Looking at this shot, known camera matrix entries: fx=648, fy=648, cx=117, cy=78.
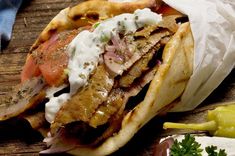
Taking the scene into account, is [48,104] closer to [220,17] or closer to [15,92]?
[15,92]

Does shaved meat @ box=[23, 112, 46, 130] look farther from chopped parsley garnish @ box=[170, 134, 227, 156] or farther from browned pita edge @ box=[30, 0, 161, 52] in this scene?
chopped parsley garnish @ box=[170, 134, 227, 156]

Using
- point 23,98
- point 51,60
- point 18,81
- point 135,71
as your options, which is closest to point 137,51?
point 135,71

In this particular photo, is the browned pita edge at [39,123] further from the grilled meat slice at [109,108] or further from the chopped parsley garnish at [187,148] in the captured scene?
the chopped parsley garnish at [187,148]

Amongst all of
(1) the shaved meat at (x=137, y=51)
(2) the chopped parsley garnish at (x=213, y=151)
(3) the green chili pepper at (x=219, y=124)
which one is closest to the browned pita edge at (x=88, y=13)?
(1) the shaved meat at (x=137, y=51)

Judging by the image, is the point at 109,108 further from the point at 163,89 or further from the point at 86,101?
the point at 163,89

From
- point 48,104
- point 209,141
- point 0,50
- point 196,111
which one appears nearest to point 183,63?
point 196,111
